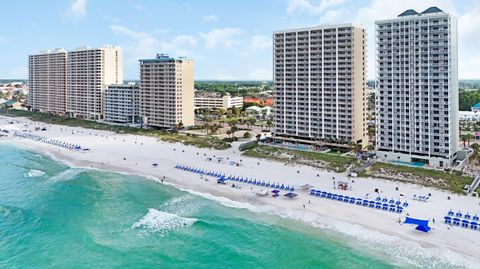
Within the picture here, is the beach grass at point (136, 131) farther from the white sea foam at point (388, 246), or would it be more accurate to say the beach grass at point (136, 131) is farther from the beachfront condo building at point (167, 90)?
the white sea foam at point (388, 246)

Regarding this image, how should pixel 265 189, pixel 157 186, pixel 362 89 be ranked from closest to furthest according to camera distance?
pixel 265 189
pixel 157 186
pixel 362 89

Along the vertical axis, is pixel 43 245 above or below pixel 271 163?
below

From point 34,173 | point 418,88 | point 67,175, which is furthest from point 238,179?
point 34,173

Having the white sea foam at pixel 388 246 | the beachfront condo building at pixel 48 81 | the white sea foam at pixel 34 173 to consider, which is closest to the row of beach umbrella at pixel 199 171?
the white sea foam at pixel 388 246

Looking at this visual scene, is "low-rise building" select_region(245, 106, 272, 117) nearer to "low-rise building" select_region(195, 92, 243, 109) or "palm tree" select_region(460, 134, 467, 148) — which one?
"low-rise building" select_region(195, 92, 243, 109)

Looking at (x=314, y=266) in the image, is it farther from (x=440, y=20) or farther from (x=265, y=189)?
(x=440, y=20)

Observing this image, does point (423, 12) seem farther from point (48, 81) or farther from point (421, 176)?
point (48, 81)

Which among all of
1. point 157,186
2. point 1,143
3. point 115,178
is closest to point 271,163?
point 157,186
